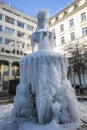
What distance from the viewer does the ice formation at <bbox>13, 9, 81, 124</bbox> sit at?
5.75 metres

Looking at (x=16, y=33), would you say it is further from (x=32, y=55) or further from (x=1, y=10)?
(x=32, y=55)

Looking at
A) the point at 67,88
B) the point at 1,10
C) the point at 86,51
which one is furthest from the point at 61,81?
the point at 1,10

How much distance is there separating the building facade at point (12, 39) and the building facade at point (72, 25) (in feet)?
23.7

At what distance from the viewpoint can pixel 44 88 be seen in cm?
599

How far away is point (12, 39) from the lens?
36.8 m

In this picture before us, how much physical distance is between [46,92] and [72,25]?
30070 millimetres

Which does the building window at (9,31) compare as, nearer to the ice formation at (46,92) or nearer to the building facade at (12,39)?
the building facade at (12,39)

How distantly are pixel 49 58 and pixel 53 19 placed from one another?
3461 centimetres

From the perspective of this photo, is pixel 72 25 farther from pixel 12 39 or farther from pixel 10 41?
pixel 10 41

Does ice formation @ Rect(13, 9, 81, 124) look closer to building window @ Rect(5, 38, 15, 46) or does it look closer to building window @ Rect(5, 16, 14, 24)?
building window @ Rect(5, 38, 15, 46)

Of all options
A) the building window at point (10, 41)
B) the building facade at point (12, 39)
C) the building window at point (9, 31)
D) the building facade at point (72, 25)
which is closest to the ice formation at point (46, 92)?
the building facade at point (72, 25)

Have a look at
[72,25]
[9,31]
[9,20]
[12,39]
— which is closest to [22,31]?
[9,31]

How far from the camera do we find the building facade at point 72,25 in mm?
30984

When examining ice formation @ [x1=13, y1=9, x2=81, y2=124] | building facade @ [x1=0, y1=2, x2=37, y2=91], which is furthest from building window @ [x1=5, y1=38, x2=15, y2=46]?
ice formation @ [x1=13, y1=9, x2=81, y2=124]
